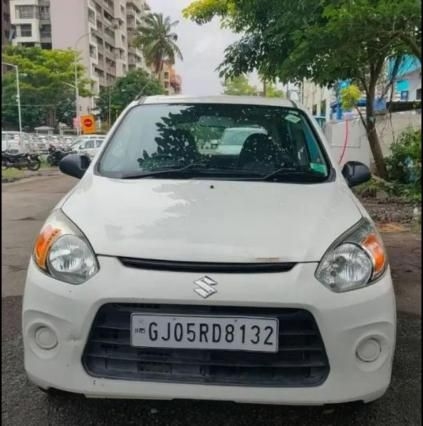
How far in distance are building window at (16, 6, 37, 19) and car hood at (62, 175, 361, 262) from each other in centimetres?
80

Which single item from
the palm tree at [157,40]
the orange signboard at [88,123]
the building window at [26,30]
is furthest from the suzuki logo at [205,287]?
the orange signboard at [88,123]

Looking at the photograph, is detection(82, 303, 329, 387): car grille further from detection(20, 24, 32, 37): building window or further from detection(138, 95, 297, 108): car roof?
detection(138, 95, 297, 108): car roof

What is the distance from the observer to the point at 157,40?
513 cm

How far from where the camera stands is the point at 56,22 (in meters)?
2.53

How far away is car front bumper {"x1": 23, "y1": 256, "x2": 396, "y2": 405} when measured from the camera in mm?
1955

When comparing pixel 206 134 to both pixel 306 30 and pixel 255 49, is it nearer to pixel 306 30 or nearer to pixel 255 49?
pixel 306 30

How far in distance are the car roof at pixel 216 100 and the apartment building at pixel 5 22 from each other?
203 centimetres

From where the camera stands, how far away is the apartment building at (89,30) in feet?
6.86

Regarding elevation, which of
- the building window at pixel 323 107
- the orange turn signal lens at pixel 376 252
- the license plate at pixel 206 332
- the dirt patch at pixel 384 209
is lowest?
the dirt patch at pixel 384 209

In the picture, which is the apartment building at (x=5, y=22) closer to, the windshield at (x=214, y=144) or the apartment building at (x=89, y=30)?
the apartment building at (x=89, y=30)

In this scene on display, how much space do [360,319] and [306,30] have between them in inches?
179

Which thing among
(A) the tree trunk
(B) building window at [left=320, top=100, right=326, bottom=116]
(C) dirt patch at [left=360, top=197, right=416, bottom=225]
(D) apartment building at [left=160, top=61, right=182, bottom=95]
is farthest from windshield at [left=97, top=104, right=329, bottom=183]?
(B) building window at [left=320, top=100, right=326, bottom=116]

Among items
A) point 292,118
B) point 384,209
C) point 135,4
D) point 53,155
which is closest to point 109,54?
point 135,4

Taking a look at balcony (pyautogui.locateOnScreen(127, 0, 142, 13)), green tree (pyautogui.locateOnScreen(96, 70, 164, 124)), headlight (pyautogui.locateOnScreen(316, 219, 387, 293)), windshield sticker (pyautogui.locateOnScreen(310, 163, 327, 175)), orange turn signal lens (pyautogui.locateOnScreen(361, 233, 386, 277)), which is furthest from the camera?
green tree (pyautogui.locateOnScreen(96, 70, 164, 124))
